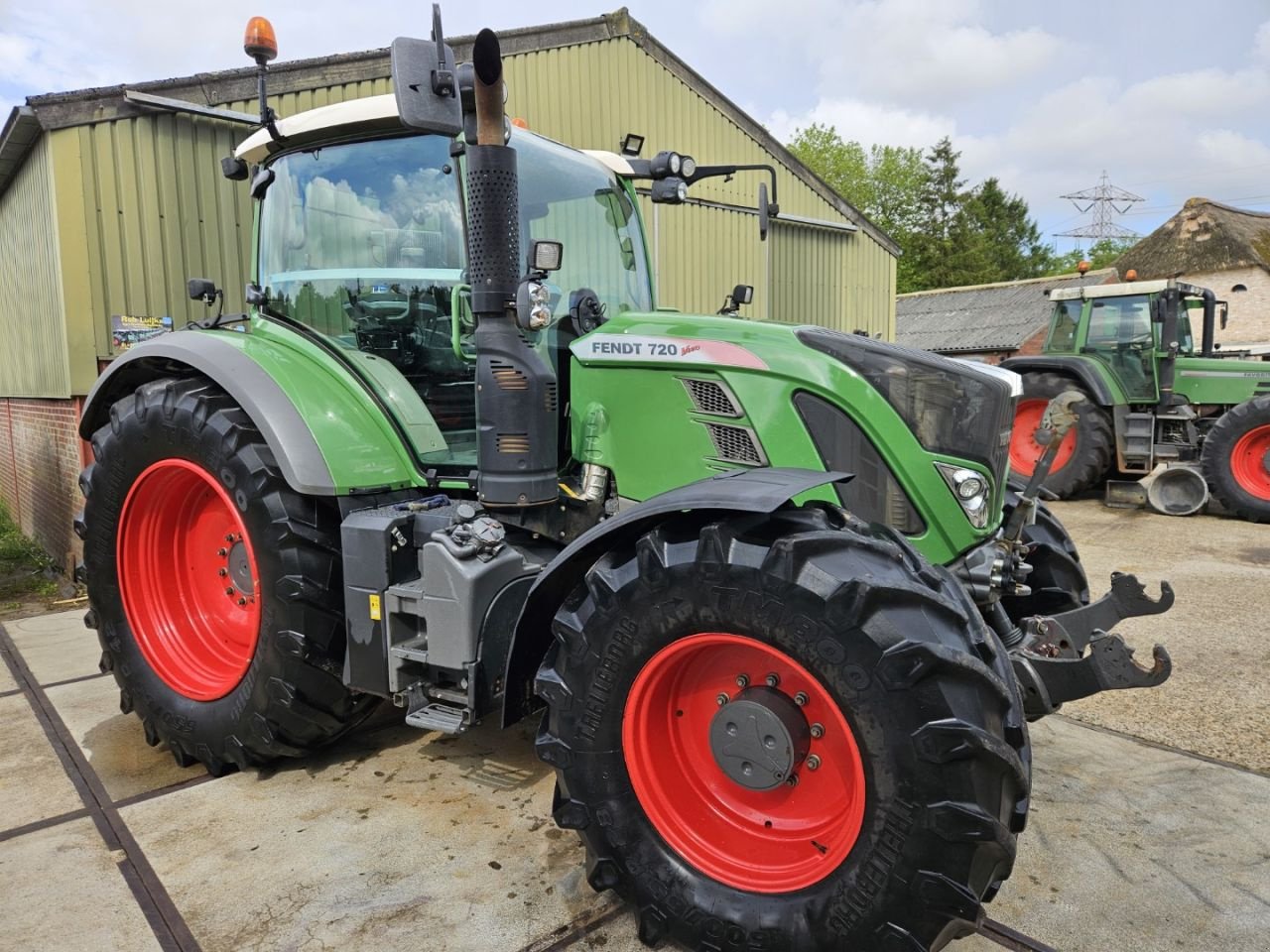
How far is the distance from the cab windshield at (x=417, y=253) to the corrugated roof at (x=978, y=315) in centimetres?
2431

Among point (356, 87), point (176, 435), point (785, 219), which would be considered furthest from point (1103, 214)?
point (176, 435)

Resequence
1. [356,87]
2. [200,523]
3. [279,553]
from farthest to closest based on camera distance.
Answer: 1. [356,87]
2. [200,523]
3. [279,553]

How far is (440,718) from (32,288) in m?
6.30

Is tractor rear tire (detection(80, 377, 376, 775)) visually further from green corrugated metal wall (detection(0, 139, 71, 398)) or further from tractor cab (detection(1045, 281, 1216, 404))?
tractor cab (detection(1045, 281, 1216, 404))

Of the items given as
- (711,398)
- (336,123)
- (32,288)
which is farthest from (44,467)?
(711,398)

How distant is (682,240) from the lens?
993cm

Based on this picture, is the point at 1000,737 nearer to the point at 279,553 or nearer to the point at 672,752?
the point at 672,752

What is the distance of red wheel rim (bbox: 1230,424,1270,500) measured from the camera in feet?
28.9

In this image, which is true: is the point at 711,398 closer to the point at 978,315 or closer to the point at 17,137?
the point at 17,137

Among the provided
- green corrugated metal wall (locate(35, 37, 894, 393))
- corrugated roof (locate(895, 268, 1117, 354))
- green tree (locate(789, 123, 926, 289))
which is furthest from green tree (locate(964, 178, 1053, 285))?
green corrugated metal wall (locate(35, 37, 894, 393))

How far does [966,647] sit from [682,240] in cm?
849

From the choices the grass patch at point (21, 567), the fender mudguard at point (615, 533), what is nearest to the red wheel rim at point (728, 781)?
the fender mudguard at point (615, 533)

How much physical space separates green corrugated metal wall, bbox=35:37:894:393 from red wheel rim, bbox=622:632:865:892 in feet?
7.98

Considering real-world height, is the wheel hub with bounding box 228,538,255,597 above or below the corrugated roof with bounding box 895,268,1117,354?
below
